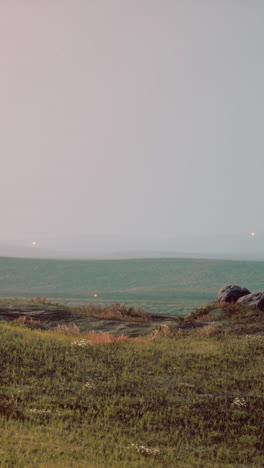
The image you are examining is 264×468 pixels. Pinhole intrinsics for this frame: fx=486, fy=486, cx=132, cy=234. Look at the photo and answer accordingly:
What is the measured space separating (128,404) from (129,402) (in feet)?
0.57

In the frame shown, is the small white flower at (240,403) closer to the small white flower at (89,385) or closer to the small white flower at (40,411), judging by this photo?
the small white flower at (89,385)

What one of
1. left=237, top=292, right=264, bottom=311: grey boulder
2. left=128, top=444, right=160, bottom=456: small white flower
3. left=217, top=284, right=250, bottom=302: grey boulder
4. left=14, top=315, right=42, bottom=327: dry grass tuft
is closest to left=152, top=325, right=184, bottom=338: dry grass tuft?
left=14, top=315, right=42, bottom=327: dry grass tuft

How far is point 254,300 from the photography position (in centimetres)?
4162

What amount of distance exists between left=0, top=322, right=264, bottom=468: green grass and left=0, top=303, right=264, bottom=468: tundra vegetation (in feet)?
0.12

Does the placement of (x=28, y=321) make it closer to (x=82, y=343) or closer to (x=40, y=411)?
(x=82, y=343)

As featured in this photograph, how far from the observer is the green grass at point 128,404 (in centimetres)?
1158

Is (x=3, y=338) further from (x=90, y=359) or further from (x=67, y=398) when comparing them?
(x=67, y=398)

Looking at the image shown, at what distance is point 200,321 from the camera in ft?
123

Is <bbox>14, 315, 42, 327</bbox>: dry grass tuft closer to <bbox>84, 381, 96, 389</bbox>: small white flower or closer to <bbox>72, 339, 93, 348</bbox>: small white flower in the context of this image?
<bbox>72, 339, 93, 348</bbox>: small white flower

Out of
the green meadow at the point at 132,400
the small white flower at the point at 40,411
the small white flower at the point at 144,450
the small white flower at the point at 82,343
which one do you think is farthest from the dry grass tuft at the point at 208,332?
the small white flower at the point at 144,450

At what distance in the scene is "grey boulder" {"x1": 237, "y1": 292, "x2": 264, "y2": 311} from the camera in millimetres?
40688

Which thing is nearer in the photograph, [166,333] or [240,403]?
[240,403]

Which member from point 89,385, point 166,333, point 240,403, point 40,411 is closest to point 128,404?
point 89,385

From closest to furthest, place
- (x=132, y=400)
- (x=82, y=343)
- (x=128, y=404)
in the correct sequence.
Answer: (x=128, y=404), (x=132, y=400), (x=82, y=343)
